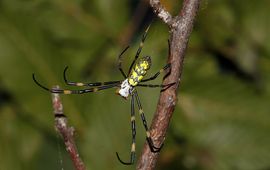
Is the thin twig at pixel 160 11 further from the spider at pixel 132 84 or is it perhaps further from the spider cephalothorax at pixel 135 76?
the spider cephalothorax at pixel 135 76

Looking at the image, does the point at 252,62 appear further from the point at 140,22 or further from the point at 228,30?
the point at 140,22

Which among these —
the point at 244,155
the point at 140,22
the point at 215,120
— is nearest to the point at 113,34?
the point at 140,22

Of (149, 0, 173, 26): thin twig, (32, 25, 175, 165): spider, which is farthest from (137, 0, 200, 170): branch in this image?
(32, 25, 175, 165): spider

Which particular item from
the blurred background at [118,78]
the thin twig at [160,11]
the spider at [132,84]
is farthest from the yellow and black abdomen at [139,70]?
the thin twig at [160,11]

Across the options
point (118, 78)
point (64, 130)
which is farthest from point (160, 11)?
point (118, 78)

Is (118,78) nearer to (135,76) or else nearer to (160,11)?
(135,76)
